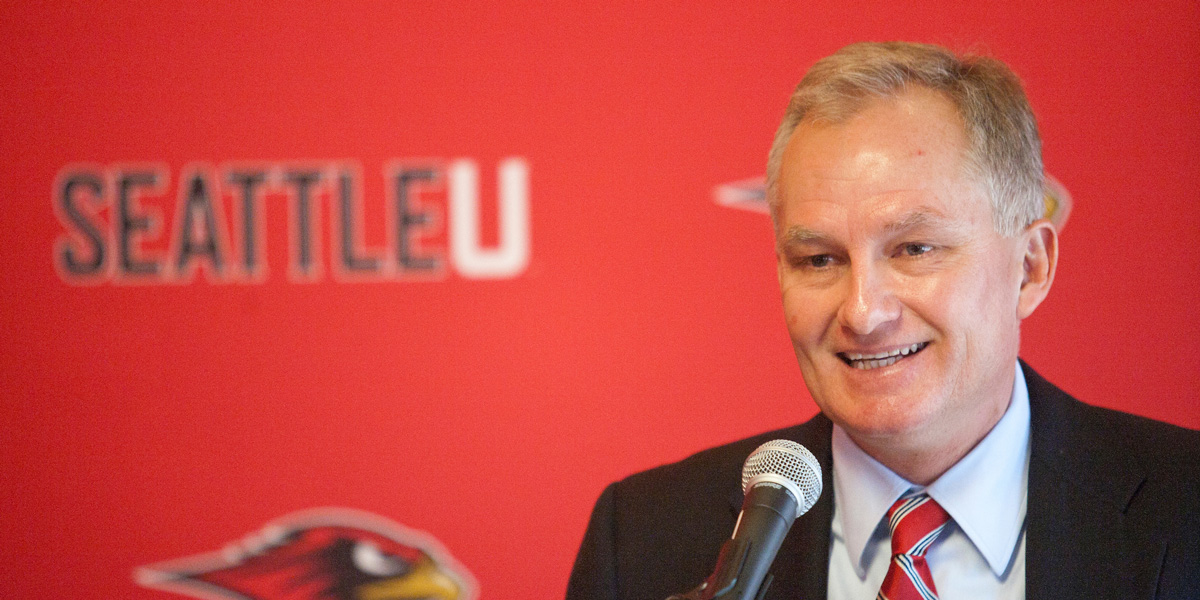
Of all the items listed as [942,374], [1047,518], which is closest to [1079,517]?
[1047,518]

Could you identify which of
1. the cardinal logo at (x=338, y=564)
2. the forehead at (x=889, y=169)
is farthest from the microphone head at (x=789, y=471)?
the cardinal logo at (x=338, y=564)

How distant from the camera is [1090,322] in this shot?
2.33 metres

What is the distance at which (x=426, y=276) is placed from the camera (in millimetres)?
2416

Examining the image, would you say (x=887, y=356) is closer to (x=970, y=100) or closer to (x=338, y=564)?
(x=970, y=100)

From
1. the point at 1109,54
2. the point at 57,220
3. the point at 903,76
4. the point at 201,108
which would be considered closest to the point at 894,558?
the point at 903,76

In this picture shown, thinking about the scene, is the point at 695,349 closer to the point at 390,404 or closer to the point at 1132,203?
the point at 390,404

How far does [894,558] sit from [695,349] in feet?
3.77

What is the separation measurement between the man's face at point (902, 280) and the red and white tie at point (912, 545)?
77 millimetres

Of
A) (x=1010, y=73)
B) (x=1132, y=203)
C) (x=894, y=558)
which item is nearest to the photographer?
(x=894, y=558)

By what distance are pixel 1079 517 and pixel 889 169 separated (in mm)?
491

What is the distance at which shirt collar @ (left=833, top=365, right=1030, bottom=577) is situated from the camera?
128cm

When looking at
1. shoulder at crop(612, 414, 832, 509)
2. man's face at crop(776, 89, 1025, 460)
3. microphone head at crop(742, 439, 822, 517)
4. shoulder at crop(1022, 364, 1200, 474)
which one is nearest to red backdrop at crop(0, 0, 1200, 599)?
shoulder at crop(612, 414, 832, 509)

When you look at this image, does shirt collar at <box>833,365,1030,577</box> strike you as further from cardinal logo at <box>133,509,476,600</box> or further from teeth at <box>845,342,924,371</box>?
cardinal logo at <box>133,509,476,600</box>

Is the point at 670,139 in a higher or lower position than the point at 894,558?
higher
